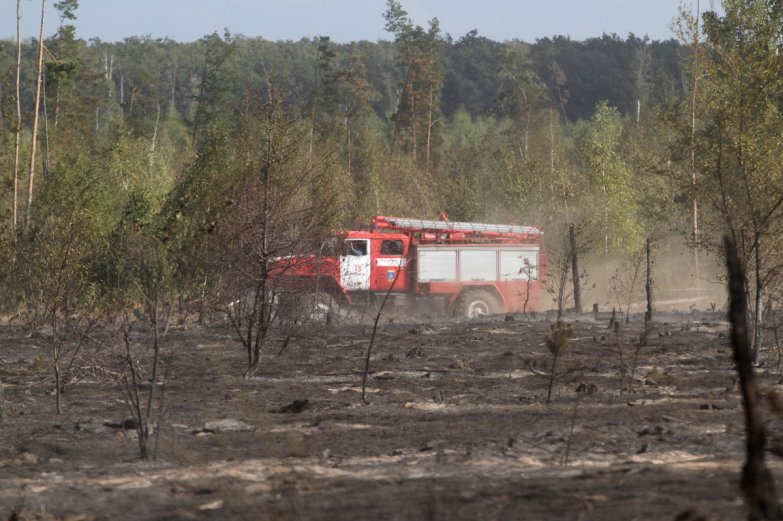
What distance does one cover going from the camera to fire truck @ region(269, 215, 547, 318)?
26547mm

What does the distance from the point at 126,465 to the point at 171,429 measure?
1.80m

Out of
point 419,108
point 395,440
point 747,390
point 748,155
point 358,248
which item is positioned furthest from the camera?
point 419,108

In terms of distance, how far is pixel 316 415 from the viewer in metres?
10.6

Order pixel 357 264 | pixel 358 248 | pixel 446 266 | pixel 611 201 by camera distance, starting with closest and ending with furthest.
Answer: pixel 357 264, pixel 358 248, pixel 446 266, pixel 611 201

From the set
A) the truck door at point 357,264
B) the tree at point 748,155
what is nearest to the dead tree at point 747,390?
the tree at point 748,155

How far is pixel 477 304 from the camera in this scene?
1102 inches

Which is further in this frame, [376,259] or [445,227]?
[445,227]

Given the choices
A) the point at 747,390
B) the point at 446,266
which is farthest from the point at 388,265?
the point at 747,390

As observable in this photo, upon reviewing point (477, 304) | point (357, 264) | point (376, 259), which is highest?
point (376, 259)

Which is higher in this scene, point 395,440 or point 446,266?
point 446,266

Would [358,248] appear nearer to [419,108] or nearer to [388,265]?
[388,265]

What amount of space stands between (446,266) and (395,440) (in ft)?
61.5

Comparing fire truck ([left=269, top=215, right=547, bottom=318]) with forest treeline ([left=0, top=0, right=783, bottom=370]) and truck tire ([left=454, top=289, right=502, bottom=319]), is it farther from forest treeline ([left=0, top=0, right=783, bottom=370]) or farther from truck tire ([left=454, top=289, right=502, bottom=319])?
forest treeline ([left=0, top=0, right=783, bottom=370])

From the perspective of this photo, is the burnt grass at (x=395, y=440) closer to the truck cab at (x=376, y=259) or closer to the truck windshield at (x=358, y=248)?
the truck cab at (x=376, y=259)
